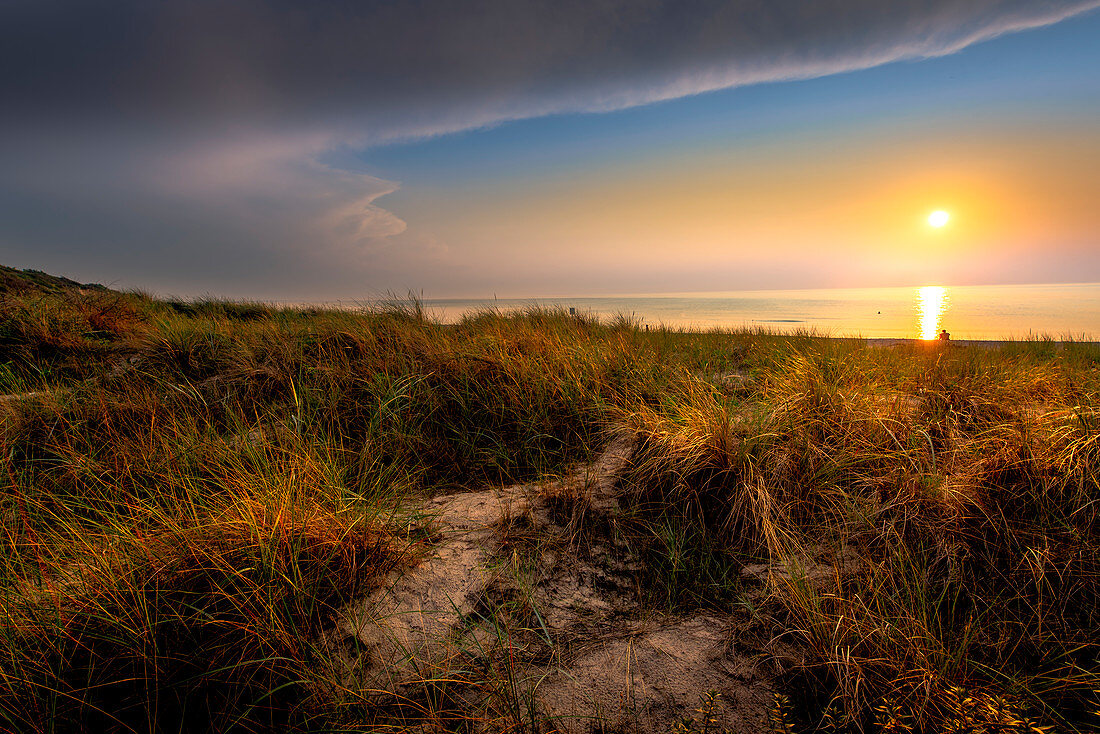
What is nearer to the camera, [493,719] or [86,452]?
[493,719]

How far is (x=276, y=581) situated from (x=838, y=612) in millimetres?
2206

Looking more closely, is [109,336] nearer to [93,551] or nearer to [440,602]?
[93,551]

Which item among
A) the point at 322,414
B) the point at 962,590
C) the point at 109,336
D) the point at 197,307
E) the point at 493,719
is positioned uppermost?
the point at 197,307

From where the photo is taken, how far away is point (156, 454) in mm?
2957

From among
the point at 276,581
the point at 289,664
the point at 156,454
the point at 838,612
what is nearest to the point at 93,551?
the point at 276,581

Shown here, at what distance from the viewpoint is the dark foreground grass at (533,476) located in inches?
61.1

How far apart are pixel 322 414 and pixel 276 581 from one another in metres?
2.16

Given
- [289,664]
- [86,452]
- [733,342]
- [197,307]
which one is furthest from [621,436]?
[197,307]

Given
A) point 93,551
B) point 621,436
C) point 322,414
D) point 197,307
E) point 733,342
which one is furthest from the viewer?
point 197,307

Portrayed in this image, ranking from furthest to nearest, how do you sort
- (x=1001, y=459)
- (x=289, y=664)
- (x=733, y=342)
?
(x=733, y=342)
(x=1001, y=459)
(x=289, y=664)

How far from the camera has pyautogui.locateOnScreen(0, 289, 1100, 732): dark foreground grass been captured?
155 centimetres

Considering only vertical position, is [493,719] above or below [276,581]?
below

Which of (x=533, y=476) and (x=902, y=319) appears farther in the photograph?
(x=902, y=319)

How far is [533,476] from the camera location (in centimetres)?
308
